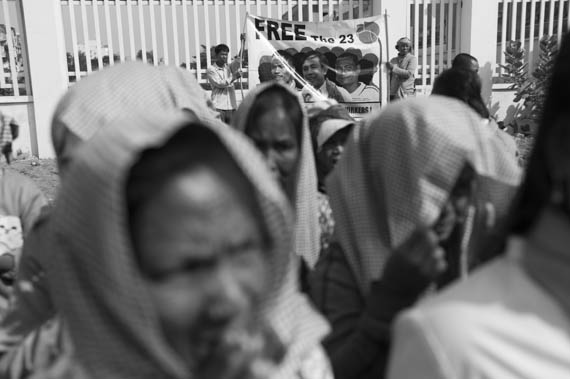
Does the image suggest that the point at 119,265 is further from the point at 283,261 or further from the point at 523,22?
the point at 523,22

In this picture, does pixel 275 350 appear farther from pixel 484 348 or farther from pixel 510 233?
pixel 510 233

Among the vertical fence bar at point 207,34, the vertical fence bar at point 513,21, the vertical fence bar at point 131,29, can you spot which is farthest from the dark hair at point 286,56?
the vertical fence bar at point 513,21

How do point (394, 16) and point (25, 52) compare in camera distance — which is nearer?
point (25, 52)

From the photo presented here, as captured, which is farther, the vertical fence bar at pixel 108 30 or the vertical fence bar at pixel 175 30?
the vertical fence bar at pixel 175 30

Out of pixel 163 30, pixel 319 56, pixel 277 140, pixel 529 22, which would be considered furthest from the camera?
pixel 529 22

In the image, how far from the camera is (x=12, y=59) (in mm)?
9367

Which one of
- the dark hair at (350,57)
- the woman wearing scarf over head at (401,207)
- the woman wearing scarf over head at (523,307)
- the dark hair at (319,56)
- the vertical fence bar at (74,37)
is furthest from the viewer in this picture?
the vertical fence bar at (74,37)

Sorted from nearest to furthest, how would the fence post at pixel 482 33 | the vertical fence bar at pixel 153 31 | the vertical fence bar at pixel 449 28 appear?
1. the vertical fence bar at pixel 153 31
2. the fence post at pixel 482 33
3. the vertical fence bar at pixel 449 28

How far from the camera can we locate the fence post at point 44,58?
29.8 feet

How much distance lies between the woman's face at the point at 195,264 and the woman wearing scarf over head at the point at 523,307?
0.32m

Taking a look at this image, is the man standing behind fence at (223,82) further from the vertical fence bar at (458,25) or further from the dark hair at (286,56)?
the vertical fence bar at (458,25)

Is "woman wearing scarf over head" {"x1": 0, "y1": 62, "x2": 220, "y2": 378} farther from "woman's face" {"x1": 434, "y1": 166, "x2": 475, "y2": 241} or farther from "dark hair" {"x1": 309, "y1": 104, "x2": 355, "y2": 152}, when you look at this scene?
"dark hair" {"x1": 309, "y1": 104, "x2": 355, "y2": 152}

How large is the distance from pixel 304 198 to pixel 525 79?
9.29m

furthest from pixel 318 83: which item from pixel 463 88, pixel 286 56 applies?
pixel 463 88
